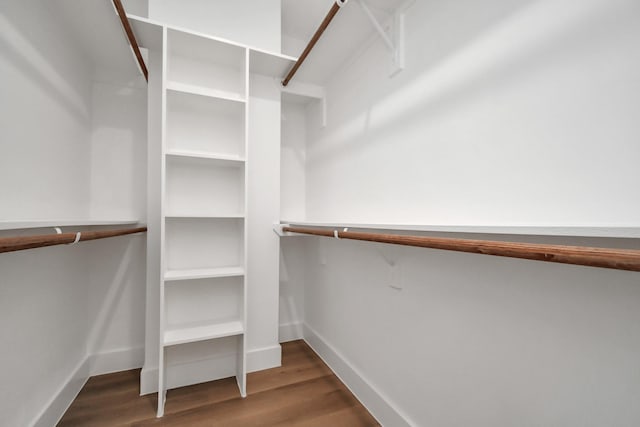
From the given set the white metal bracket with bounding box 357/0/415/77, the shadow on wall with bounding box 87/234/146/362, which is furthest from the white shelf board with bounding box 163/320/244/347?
the white metal bracket with bounding box 357/0/415/77

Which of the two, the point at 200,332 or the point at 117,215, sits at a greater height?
the point at 117,215

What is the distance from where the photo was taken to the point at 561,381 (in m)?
0.70

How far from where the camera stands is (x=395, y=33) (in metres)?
1.28

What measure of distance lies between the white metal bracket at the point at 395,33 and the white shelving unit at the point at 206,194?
2.50ft

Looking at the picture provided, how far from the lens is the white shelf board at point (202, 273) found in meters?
1.48

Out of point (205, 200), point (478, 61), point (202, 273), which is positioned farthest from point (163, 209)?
point (478, 61)

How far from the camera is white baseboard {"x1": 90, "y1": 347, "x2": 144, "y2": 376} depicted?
1.75 meters

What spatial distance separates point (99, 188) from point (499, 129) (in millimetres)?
2250

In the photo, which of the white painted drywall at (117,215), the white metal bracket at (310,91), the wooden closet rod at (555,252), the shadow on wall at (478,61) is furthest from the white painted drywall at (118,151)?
the wooden closet rod at (555,252)

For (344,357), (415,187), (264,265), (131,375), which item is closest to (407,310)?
(415,187)

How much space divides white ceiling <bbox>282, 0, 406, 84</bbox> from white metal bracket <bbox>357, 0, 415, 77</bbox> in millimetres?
25

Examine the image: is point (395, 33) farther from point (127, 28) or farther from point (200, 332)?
point (200, 332)

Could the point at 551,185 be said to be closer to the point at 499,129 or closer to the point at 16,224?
the point at 499,129

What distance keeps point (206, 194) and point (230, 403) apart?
1.24 m
